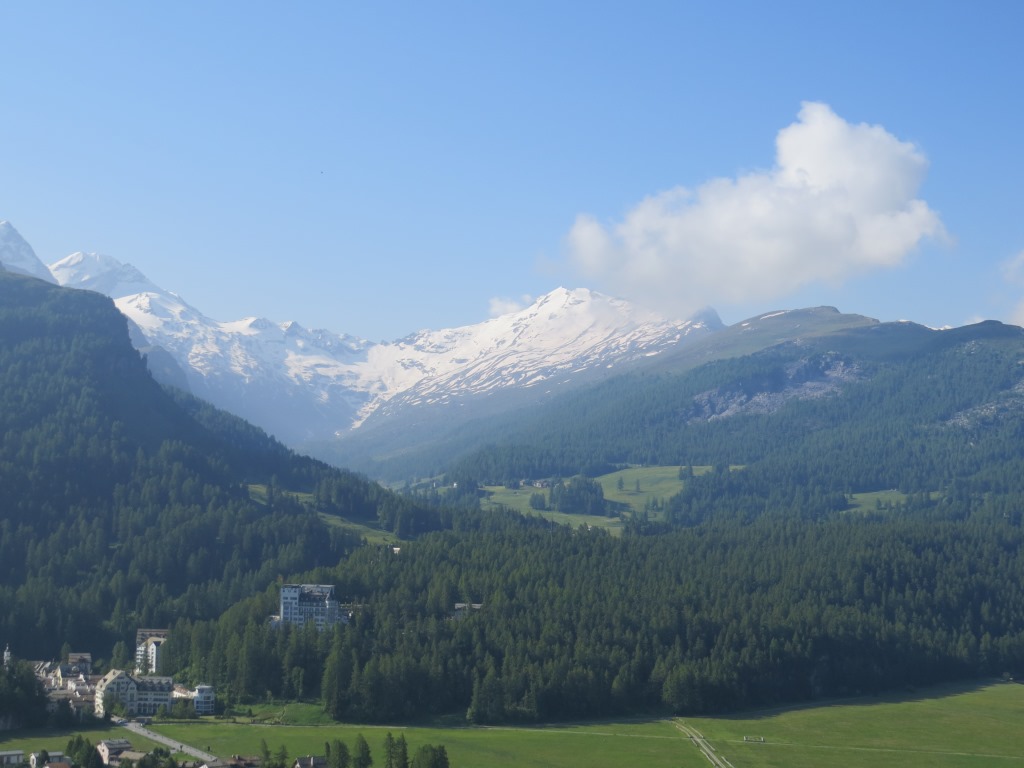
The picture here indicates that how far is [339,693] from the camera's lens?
14288 cm

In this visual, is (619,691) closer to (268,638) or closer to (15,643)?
(268,638)

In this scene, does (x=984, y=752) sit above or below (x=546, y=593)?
below

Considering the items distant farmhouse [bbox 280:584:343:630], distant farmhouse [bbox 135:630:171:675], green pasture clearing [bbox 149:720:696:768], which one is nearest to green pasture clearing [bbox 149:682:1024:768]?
green pasture clearing [bbox 149:720:696:768]

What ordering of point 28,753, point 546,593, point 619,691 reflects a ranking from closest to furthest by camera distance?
1. point 28,753
2. point 619,691
3. point 546,593

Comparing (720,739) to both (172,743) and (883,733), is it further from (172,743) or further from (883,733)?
(172,743)

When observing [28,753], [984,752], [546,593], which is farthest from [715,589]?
[28,753]

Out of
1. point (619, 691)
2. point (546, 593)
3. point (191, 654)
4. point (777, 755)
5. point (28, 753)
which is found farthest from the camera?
point (546, 593)

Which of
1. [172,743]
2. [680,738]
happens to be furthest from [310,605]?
[680,738]

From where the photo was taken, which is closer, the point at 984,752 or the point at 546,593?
the point at 984,752

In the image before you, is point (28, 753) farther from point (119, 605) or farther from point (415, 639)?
point (119, 605)

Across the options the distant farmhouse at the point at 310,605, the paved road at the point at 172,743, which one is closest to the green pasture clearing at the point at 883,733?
the paved road at the point at 172,743

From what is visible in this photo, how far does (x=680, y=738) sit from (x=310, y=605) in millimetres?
56756

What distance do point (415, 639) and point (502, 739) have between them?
25558 millimetres

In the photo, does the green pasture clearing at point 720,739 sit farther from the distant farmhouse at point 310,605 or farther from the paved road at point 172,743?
the distant farmhouse at point 310,605
